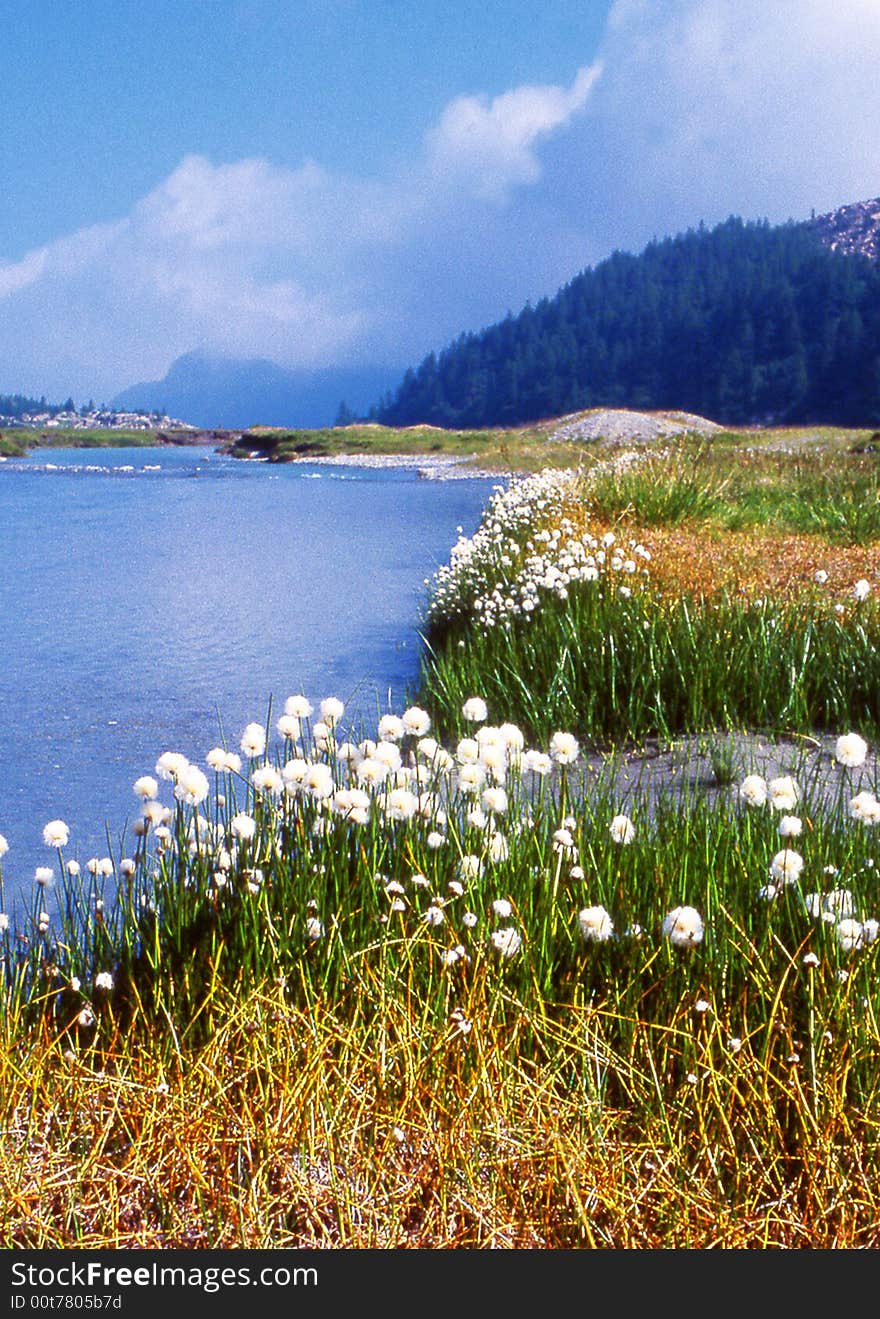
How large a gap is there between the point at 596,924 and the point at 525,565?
720cm

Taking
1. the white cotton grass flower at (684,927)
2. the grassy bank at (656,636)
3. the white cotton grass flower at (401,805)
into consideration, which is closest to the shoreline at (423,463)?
the grassy bank at (656,636)

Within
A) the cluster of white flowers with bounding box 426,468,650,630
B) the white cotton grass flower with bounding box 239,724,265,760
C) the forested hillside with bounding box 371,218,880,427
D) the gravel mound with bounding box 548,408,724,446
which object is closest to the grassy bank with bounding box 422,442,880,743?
the cluster of white flowers with bounding box 426,468,650,630

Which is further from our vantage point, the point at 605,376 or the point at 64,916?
the point at 605,376

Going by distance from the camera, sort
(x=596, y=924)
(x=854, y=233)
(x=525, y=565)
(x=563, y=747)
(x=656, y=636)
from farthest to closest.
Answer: (x=854, y=233)
(x=525, y=565)
(x=656, y=636)
(x=563, y=747)
(x=596, y=924)

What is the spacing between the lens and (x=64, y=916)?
3.82 m

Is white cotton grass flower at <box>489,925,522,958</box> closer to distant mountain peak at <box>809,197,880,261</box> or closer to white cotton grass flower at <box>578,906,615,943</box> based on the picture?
white cotton grass flower at <box>578,906,615,943</box>

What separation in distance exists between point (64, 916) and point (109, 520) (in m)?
19.8

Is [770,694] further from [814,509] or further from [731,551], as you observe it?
[814,509]

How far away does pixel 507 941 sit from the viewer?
3.14m

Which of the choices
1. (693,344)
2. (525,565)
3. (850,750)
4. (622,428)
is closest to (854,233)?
(693,344)

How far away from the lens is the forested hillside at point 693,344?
73625 millimetres

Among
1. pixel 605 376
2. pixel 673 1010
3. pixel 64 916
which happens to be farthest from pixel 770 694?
pixel 605 376

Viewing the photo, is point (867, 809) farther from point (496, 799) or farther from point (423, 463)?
point (423, 463)

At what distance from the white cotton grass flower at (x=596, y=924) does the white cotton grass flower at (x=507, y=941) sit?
18 cm
